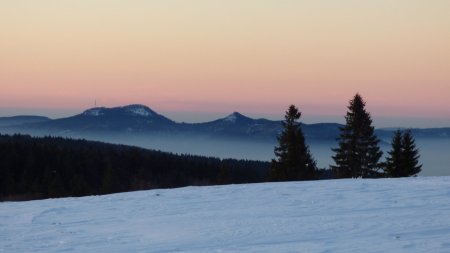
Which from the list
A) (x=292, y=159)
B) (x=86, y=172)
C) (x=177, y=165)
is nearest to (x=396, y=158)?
(x=292, y=159)

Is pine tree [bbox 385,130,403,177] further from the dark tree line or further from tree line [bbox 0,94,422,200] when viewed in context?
the dark tree line

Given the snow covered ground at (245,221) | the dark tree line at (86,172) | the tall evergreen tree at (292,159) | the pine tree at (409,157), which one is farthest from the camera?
the dark tree line at (86,172)

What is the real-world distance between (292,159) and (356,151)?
17.7 ft

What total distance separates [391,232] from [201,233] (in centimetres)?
317

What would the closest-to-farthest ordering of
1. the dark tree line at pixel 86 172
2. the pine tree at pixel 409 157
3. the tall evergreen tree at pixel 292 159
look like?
1. the tall evergreen tree at pixel 292 159
2. the pine tree at pixel 409 157
3. the dark tree line at pixel 86 172

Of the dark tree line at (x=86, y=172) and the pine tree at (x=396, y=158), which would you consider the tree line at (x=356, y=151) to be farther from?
the dark tree line at (x=86, y=172)

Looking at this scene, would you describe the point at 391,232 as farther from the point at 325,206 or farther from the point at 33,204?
the point at 33,204

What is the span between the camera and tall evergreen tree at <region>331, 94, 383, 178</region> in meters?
42.5

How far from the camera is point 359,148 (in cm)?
4256

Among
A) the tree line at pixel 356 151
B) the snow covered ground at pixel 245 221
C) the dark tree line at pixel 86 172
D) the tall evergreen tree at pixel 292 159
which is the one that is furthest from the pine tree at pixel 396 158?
the snow covered ground at pixel 245 221

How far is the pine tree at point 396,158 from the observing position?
42750 mm

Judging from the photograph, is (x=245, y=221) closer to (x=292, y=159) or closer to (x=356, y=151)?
(x=292, y=159)

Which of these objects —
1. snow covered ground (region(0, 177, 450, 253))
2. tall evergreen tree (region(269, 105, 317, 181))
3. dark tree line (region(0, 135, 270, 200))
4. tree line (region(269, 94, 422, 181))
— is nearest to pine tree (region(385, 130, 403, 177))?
tree line (region(269, 94, 422, 181))

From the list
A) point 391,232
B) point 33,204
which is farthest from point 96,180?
point 391,232
